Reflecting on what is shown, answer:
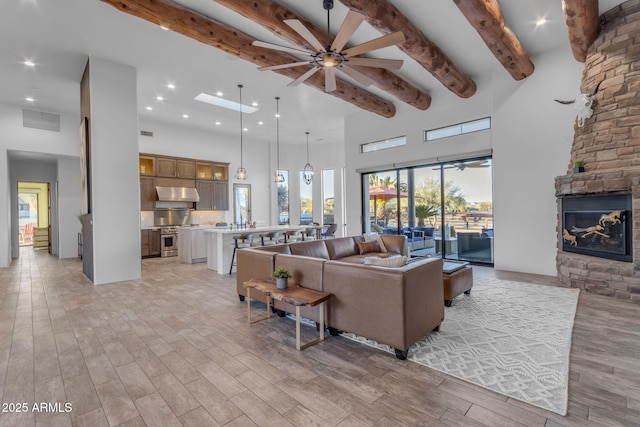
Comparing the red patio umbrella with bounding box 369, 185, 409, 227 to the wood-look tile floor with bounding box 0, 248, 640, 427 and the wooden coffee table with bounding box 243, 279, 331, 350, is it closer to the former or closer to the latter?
the wood-look tile floor with bounding box 0, 248, 640, 427

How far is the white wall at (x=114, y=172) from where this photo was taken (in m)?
5.35

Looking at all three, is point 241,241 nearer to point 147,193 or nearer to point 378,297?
point 147,193

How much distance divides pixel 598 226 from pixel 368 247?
11.6ft

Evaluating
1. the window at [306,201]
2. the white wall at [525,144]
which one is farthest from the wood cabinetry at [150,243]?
the white wall at [525,144]

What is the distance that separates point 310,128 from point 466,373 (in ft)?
27.8

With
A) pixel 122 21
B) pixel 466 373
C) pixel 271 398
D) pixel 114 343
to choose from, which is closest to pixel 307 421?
pixel 271 398

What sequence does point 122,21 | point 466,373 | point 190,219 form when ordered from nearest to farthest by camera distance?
point 466,373
point 122,21
point 190,219

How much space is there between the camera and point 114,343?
2971 millimetres

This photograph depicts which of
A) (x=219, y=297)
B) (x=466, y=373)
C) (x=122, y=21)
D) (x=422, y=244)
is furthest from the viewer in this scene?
(x=422, y=244)

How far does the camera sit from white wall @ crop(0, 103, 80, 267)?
7.05 m

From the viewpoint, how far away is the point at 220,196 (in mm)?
10148

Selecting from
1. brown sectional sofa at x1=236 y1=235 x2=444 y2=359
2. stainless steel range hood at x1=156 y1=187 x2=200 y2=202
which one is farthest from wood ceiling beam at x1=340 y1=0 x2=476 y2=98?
stainless steel range hood at x1=156 y1=187 x2=200 y2=202

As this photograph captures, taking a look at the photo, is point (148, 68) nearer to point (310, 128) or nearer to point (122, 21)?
point (122, 21)

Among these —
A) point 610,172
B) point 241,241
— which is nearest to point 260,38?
point 241,241
